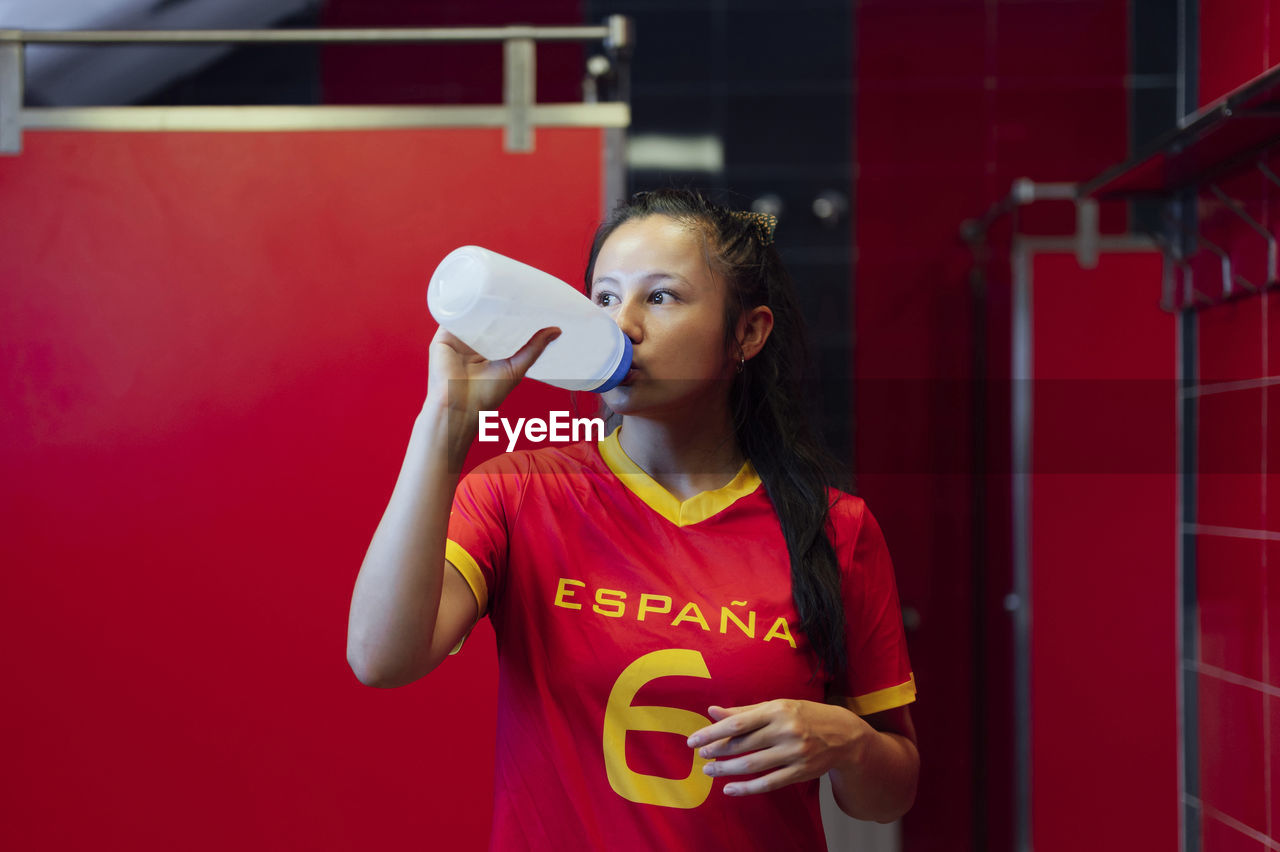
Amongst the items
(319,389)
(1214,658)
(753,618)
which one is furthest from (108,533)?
(1214,658)

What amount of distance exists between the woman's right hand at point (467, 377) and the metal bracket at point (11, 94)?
561mm

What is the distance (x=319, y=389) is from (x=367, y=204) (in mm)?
164

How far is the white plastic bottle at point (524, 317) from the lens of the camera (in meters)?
0.57

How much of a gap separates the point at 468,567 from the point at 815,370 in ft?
1.13

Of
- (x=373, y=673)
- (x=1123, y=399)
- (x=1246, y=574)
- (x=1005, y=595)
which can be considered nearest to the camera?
(x=373, y=673)

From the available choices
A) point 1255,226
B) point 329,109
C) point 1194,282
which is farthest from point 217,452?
point 1194,282

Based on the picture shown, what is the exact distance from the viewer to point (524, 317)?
1.93 ft

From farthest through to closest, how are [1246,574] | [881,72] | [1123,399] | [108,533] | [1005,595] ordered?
[881,72], [1005,595], [1123,399], [1246,574], [108,533]

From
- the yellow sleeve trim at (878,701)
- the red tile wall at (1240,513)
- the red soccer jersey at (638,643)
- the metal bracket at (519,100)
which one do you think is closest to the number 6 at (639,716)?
the red soccer jersey at (638,643)

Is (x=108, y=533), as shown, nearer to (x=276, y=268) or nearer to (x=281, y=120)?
(x=276, y=268)

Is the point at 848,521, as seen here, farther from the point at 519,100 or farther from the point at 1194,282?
the point at 1194,282

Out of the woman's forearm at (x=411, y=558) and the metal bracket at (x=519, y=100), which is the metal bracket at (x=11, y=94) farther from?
the woman's forearm at (x=411, y=558)

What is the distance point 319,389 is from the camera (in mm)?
896

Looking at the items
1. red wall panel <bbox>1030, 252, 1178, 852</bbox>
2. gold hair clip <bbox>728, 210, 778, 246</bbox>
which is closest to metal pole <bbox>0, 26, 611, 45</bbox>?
gold hair clip <bbox>728, 210, 778, 246</bbox>
